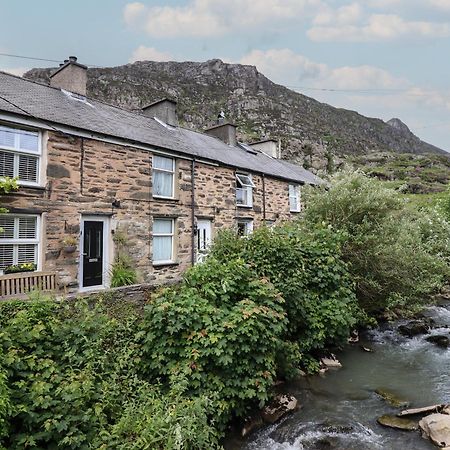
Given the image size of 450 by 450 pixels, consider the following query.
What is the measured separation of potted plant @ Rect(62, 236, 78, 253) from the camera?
34.4 feet

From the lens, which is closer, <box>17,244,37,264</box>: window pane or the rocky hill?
<box>17,244,37,264</box>: window pane

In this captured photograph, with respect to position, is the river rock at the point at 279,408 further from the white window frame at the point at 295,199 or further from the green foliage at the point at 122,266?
the white window frame at the point at 295,199

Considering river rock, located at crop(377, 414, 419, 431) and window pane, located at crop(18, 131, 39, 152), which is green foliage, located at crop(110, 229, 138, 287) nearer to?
window pane, located at crop(18, 131, 39, 152)

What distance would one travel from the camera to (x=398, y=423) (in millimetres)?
6293

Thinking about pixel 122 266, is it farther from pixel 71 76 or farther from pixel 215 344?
pixel 71 76

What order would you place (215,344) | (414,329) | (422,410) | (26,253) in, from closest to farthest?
(215,344)
(422,410)
(26,253)
(414,329)

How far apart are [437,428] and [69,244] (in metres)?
10.1

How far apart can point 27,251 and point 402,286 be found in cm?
1171

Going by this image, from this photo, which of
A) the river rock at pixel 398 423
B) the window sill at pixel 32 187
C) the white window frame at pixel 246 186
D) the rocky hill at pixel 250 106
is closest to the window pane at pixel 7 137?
the window sill at pixel 32 187

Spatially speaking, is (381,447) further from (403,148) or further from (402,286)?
(403,148)

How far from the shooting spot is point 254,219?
18469 millimetres

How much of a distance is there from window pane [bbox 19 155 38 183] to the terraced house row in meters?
0.03

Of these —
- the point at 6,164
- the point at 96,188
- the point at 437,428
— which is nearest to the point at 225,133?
the point at 96,188

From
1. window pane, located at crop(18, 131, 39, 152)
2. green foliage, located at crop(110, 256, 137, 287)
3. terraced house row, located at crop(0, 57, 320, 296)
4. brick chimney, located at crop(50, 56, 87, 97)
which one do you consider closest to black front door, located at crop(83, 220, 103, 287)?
terraced house row, located at crop(0, 57, 320, 296)
